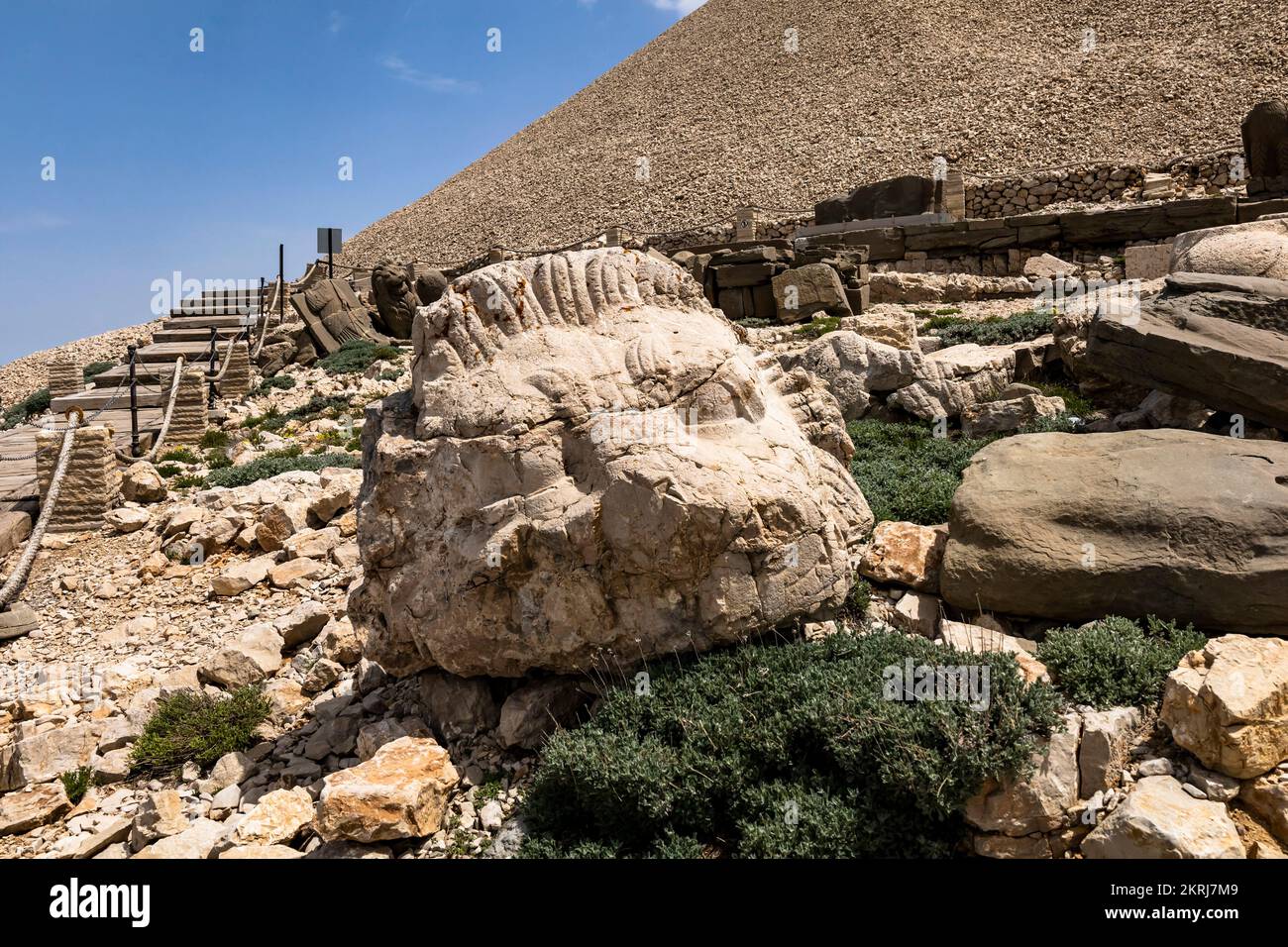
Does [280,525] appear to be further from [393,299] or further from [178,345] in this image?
[178,345]

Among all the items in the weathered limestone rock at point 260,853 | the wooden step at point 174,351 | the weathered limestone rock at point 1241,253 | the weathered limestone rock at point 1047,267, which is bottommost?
the weathered limestone rock at point 260,853

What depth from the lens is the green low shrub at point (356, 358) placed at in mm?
17234

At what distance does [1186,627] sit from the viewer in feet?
13.2

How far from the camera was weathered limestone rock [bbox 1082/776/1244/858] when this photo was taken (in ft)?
9.35

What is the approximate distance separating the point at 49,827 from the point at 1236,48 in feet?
158

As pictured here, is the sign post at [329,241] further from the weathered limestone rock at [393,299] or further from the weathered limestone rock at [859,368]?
the weathered limestone rock at [859,368]

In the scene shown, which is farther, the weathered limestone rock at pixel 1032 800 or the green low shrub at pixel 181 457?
the green low shrub at pixel 181 457

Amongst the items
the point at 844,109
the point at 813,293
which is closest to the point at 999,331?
the point at 813,293

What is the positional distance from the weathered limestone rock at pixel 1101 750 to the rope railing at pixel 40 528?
8154 mm

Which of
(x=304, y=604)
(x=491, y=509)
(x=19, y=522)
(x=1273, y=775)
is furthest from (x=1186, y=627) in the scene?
(x=19, y=522)

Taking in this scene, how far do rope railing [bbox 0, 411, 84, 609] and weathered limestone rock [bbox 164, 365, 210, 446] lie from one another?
216 centimetres

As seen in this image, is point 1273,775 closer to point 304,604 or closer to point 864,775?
point 864,775

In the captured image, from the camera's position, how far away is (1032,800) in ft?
10.4

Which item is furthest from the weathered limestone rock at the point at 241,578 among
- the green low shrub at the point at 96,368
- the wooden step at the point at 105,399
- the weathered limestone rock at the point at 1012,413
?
the green low shrub at the point at 96,368
